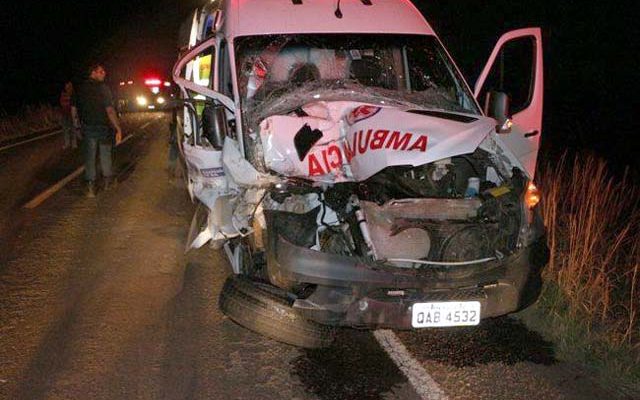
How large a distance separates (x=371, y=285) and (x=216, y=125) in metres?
2.01

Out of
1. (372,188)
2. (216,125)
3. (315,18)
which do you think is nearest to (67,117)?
(315,18)

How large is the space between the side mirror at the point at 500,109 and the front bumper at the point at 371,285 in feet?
5.89

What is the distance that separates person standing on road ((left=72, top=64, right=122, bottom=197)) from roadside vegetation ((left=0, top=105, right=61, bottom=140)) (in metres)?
11.1

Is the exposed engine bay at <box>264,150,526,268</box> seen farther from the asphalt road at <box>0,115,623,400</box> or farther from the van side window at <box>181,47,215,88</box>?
the van side window at <box>181,47,215,88</box>

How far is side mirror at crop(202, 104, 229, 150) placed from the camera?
5.27 meters

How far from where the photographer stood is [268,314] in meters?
4.18

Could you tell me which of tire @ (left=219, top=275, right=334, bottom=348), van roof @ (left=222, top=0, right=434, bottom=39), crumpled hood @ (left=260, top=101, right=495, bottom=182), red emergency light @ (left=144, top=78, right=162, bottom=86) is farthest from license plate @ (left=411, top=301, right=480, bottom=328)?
red emergency light @ (left=144, top=78, right=162, bottom=86)

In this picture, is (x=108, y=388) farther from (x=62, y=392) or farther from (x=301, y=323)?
(x=301, y=323)

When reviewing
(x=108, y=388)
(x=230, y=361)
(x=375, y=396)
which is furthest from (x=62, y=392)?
(x=375, y=396)

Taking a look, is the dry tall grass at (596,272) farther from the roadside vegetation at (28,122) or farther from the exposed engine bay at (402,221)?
the roadside vegetation at (28,122)

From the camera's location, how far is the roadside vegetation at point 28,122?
68.4 ft

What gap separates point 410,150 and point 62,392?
2.63 m

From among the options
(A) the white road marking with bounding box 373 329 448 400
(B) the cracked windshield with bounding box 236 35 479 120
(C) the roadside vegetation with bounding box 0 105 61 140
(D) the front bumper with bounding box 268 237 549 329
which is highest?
(B) the cracked windshield with bounding box 236 35 479 120

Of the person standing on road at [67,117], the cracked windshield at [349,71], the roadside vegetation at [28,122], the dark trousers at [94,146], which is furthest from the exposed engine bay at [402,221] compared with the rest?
the roadside vegetation at [28,122]
